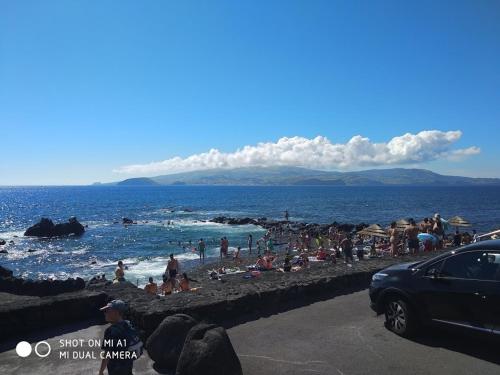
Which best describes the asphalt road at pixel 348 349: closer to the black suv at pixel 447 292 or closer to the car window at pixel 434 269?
the black suv at pixel 447 292

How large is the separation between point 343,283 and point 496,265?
4.52m

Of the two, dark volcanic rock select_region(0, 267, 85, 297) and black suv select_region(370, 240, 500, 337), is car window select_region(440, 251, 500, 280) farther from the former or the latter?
dark volcanic rock select_region(0, 267, 85, 297)

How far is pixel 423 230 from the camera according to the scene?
60.8 ft

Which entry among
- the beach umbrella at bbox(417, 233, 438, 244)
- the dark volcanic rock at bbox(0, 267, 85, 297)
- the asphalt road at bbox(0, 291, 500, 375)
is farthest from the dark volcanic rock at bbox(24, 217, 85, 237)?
the asphalt road at bbox(0, 291, 500, 375)

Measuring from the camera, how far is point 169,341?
591 centimetres

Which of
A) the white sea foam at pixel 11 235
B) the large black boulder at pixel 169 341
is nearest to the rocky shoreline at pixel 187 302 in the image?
the large black boulder at pixel 169 341

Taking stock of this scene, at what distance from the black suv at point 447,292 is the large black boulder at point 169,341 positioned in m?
3.44

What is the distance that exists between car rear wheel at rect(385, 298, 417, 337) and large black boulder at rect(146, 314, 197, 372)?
340 cm

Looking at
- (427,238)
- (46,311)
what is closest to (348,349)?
(46,311)

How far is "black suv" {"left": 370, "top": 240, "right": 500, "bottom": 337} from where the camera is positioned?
568 centimetres

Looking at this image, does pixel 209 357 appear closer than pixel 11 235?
Yes

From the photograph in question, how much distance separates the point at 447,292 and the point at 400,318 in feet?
3.34

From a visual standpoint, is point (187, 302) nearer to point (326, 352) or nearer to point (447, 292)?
point (326, 352)

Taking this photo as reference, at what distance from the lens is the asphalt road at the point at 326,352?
18.5ft
